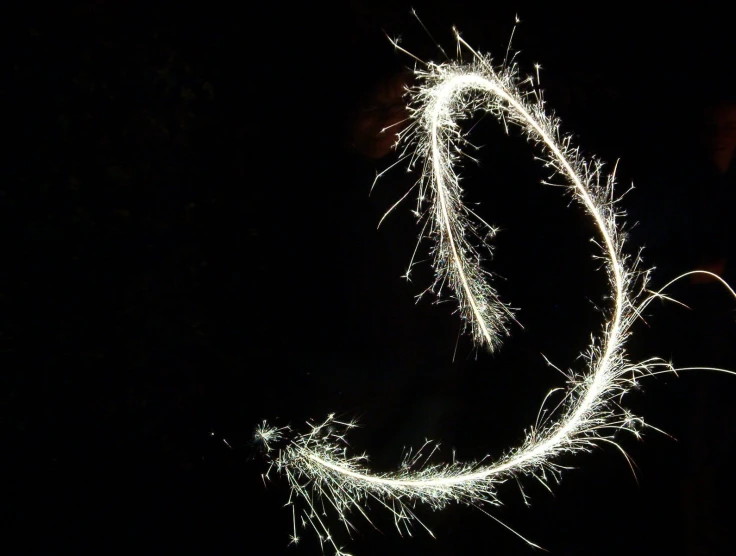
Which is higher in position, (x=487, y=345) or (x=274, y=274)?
(x=487, y=345)

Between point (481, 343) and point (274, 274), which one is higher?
point (481, 343)

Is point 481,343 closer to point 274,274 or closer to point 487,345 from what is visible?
point 487,345

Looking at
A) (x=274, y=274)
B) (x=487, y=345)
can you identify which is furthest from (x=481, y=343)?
(x=274, y=274)
